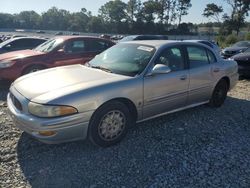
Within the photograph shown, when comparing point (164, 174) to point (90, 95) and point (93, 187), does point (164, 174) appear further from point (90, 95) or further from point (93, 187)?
point (90, 95)

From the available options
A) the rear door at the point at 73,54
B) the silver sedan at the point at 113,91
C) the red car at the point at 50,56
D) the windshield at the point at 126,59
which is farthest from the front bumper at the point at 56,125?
the rear door at the point at 73,54

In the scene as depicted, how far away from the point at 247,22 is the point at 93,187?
76980 mm

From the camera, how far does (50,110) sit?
3537 mm

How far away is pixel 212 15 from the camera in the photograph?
7619 centimetres

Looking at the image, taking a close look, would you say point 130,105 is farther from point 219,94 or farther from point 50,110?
point 219,94

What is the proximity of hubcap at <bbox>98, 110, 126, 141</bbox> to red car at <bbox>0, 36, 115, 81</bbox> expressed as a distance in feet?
13.5

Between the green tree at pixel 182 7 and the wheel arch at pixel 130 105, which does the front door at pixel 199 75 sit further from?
the green tree at pixel 182 7

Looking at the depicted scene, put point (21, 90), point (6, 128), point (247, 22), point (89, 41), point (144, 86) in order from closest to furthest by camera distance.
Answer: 1. point (21, 90)
2. point (144, 86)
3. point (6, 128)
4. point (89, 41)
5. point (247, 22)

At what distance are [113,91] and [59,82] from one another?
789 millimetres

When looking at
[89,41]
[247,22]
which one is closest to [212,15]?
[247,22]

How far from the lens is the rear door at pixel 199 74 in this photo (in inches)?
205

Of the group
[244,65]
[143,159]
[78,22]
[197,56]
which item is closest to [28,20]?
[78,22]

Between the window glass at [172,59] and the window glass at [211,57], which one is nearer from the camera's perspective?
the window glass at [172,59]

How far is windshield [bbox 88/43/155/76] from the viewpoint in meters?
4.47
